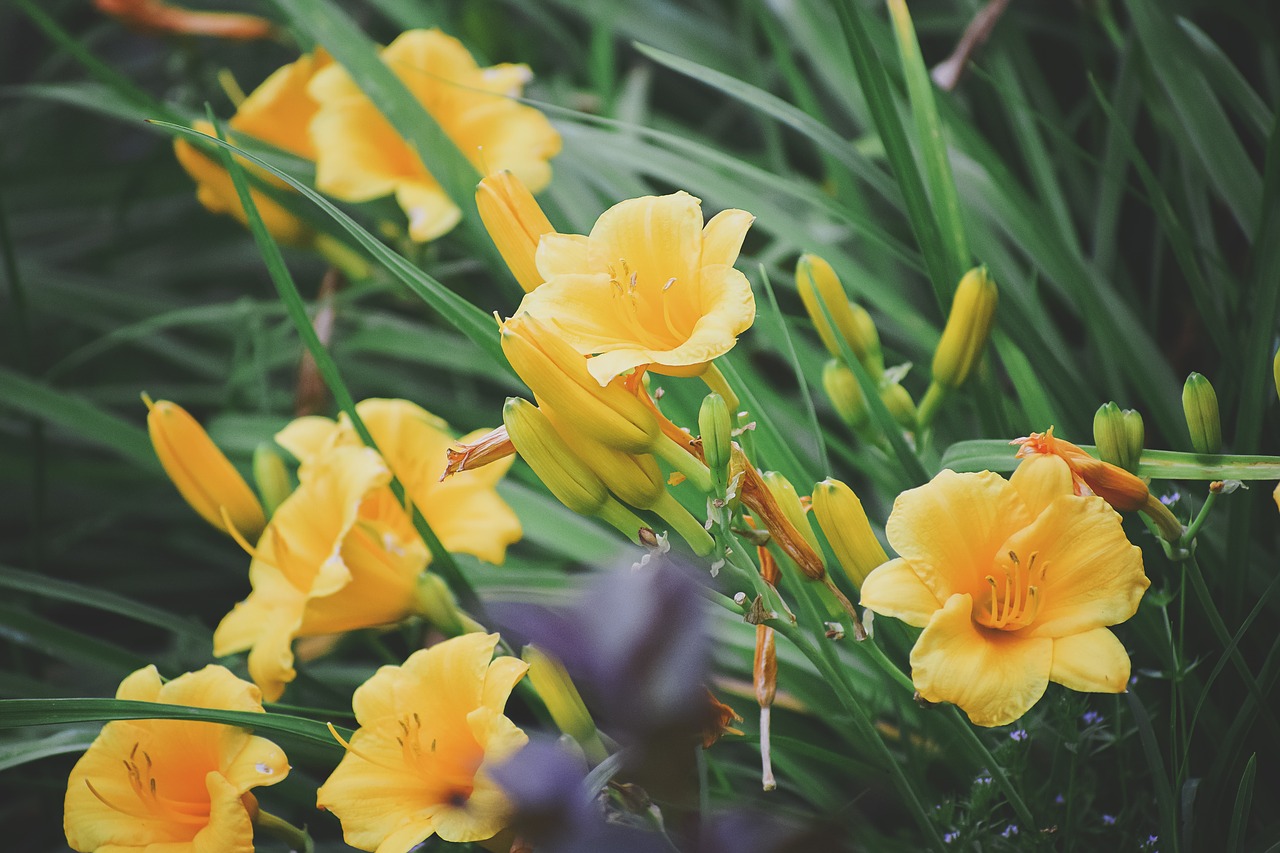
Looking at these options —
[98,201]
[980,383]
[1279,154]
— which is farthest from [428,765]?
[98,201]

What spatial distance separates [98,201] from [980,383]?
4.21 feet

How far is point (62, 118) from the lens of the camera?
164 centimetres

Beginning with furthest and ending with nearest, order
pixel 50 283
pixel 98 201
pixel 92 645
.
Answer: pixel 98 201, pixel 50 283, pixel 92 645

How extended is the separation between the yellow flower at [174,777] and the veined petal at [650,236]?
317 mm

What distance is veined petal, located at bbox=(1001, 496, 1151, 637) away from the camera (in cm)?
42

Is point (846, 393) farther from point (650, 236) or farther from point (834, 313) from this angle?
point (650, 236)

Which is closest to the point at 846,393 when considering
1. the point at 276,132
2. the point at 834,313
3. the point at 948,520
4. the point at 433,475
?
the point at 834,313

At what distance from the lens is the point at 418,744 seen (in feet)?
1.61

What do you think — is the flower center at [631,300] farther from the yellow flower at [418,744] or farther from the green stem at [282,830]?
the green stem at [282,830]

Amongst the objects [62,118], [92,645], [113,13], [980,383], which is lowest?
[92,645]

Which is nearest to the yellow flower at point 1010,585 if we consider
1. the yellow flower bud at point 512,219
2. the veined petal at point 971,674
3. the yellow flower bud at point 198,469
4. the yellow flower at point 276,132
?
the veined petal at point 971,674

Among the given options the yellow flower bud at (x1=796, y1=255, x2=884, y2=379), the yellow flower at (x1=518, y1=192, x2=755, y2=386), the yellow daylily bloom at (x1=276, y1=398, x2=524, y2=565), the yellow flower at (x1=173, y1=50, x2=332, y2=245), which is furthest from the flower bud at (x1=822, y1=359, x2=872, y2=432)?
the yellow flower at (x1=173, y1=50, x2=332, y2=245)

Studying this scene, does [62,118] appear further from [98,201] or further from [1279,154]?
[1279,154]

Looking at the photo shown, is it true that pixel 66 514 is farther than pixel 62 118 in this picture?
No
